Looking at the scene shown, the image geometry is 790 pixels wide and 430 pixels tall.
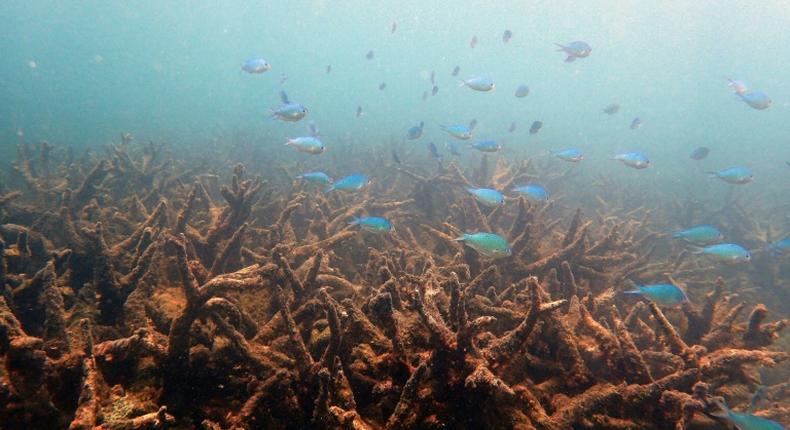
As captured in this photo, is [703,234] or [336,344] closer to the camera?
[336,344]

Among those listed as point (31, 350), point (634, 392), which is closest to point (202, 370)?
point (31, 350)

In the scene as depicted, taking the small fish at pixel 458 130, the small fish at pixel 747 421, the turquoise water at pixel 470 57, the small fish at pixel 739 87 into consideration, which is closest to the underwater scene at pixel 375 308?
the small fish at pixel 747 421

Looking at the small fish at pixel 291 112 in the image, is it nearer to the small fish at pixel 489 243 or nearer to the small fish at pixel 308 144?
the small fish at pixel 308 144

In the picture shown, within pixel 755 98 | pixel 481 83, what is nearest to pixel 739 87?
pixel 755 98

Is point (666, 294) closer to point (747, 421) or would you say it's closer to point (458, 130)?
point (747, 421)

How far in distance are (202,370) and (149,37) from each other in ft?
802

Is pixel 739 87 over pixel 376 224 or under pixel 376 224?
under

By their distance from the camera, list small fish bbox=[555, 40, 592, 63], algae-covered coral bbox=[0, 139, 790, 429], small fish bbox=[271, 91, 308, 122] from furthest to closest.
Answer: small fish bbox=[555, 40, 592, 63], small fish bbox=[271, 91, 308, 122], algae-covered coral bbox=[0, 139, 790, 429]

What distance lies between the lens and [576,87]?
164m

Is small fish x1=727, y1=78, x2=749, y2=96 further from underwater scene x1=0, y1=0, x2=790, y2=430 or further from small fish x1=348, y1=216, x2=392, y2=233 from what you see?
small fish x1=348, y1=216, x2=392, y2=233

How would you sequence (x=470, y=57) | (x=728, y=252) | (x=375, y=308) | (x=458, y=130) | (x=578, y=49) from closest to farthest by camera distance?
(x=375, y=308)
(x=728, y=252)
(x=458, y=130)
(x=578, y=49)
(x=470, y=57)

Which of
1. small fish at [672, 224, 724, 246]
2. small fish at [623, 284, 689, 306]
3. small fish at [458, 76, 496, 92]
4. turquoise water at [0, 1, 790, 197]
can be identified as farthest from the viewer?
turquoise water at [0, 1, 790, 197]

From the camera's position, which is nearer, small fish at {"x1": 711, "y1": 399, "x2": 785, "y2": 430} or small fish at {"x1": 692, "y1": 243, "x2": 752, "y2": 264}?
small fish at {"x1": 711, "y1": 399, "x2": 785, "y2": 430}

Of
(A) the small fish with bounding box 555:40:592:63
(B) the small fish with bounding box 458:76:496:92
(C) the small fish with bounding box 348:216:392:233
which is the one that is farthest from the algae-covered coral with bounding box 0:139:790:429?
(A) the small fish with bounding box 555:40:592:63
